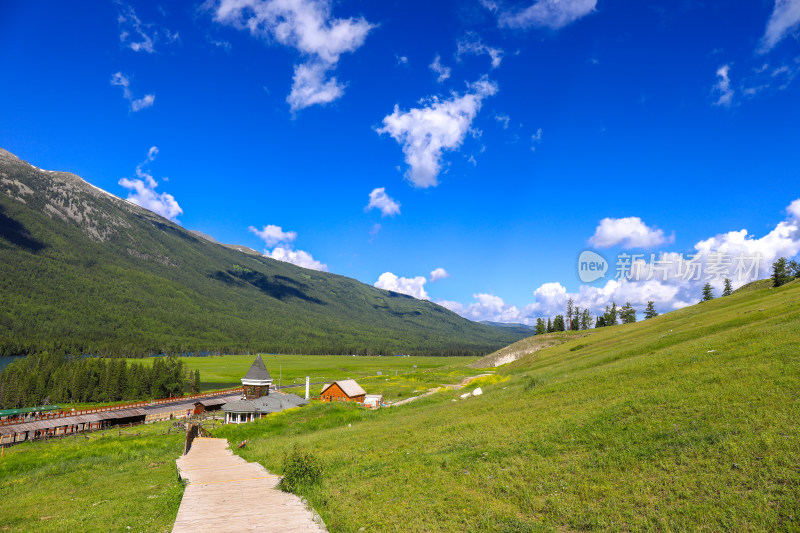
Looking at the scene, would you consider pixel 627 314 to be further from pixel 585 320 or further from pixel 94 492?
pixel 94 492

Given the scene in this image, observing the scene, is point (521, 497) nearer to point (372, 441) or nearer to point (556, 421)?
point (556, 421)

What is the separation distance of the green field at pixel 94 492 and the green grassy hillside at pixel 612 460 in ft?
16.4

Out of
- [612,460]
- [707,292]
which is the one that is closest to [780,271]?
[707,292]

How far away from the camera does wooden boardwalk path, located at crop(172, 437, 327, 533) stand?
34.2 feet

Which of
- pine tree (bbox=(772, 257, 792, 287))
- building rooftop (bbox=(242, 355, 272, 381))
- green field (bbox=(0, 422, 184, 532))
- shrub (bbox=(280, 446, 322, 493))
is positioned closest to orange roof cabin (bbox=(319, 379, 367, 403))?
building rooftop (bbox=(242, 355, 272, 381))

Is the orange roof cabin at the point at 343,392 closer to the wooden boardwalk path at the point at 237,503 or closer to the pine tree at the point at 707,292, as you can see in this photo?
the wooden boardwalk path at the point at 237,503

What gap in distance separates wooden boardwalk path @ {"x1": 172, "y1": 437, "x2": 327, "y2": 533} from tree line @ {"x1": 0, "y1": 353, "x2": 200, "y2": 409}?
120m

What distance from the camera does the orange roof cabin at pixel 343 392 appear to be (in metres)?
72.2

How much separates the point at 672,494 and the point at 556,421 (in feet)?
24.5

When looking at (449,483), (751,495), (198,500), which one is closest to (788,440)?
(751,495)

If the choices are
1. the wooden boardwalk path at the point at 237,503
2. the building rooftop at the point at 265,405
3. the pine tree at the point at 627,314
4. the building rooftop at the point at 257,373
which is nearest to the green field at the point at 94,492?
the wooden boardwalk path at the point at 237,503

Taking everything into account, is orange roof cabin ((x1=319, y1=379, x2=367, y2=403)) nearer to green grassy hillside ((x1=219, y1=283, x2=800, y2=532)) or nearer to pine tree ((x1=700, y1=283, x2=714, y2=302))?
green grassy hillside ((x1=219, y1=283, x2=800, y2=532))

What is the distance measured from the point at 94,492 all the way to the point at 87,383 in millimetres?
126781

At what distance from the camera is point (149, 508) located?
14.1 metres
